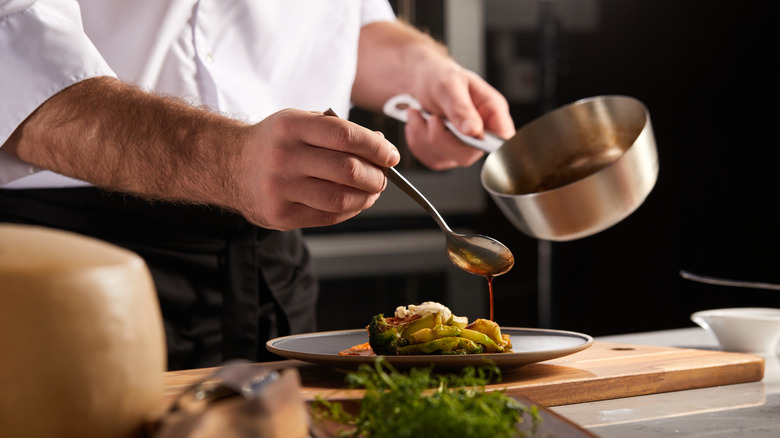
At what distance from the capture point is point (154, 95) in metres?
0.95

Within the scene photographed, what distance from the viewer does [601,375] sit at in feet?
2.83

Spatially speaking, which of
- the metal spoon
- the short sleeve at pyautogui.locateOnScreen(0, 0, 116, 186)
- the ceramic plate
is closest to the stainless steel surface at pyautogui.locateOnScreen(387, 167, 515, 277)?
the metal spoon

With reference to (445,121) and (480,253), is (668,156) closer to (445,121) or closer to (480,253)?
(445,121)

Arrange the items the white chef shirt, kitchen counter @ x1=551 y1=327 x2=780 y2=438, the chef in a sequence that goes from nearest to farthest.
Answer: kitchen counter @ x1=551 y1=327 x2=780 y2=438 < the chef < the white chef shirt

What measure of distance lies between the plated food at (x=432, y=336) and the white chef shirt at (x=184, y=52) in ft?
1.26

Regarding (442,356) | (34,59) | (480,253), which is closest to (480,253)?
(480,253)

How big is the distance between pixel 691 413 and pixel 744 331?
0.39 meters

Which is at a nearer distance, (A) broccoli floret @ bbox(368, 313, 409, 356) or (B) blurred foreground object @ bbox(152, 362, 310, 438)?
(B) blurred foreground object @ bbox(152, 362, 310, 438)

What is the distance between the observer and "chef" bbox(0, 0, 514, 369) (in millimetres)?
841

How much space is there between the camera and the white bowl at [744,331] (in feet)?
3.70

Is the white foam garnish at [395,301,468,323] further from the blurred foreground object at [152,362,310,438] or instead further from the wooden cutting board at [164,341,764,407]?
the blurred foreground object at [152,362,310,438]

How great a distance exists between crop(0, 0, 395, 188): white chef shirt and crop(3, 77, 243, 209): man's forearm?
28mm

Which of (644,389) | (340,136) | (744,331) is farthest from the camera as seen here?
(744,331)

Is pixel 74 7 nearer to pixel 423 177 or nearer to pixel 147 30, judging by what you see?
pixel 147 30
